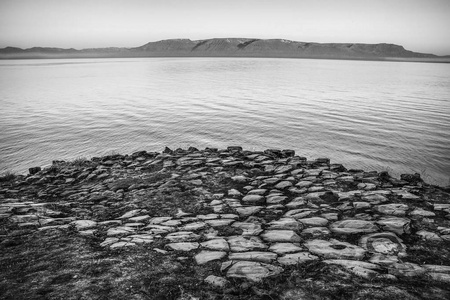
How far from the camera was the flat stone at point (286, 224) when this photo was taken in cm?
546

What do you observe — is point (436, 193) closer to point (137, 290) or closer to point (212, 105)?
point (137, 290)

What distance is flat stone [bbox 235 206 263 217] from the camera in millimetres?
6301

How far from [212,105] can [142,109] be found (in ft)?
23.5

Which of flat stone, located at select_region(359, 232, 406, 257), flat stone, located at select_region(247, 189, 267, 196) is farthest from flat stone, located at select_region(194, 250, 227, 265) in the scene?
flat stone, located at select_region(247, 189, 267, 196)

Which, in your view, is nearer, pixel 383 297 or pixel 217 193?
pixel 383 297

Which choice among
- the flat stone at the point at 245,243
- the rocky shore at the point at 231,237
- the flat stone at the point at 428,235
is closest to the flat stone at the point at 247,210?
the rocky shore at the point at 231,237

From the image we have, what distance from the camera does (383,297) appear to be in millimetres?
3367

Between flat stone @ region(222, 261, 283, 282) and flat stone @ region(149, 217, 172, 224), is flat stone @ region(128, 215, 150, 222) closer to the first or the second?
flat stone @ region(149, 217, 172, 224)

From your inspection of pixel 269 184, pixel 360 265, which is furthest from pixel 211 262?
pixel 269 184

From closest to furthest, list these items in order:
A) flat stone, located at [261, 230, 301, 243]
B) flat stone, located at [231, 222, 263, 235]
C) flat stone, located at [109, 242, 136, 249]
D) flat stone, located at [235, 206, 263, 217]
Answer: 1. flat stone, located at [109, 242, 136, 249]
2. flat stone, located at [261, 230, 301, 243]
3. flat stone, located at [231, 222, 263, 235]
4. flat stone, located at [235, 206, 263, 217]

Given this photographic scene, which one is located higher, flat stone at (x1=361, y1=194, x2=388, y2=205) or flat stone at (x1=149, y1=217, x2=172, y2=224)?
flat stone at (x1=361, y1=194, x2=388, y2=205)

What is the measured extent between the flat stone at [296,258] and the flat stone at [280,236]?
1.59 feet

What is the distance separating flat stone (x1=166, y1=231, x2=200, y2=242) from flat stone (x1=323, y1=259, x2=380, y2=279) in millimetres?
2301

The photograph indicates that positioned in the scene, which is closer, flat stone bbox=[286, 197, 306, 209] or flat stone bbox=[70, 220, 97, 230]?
flat stone bbox=[70, 220, 97, 230]
